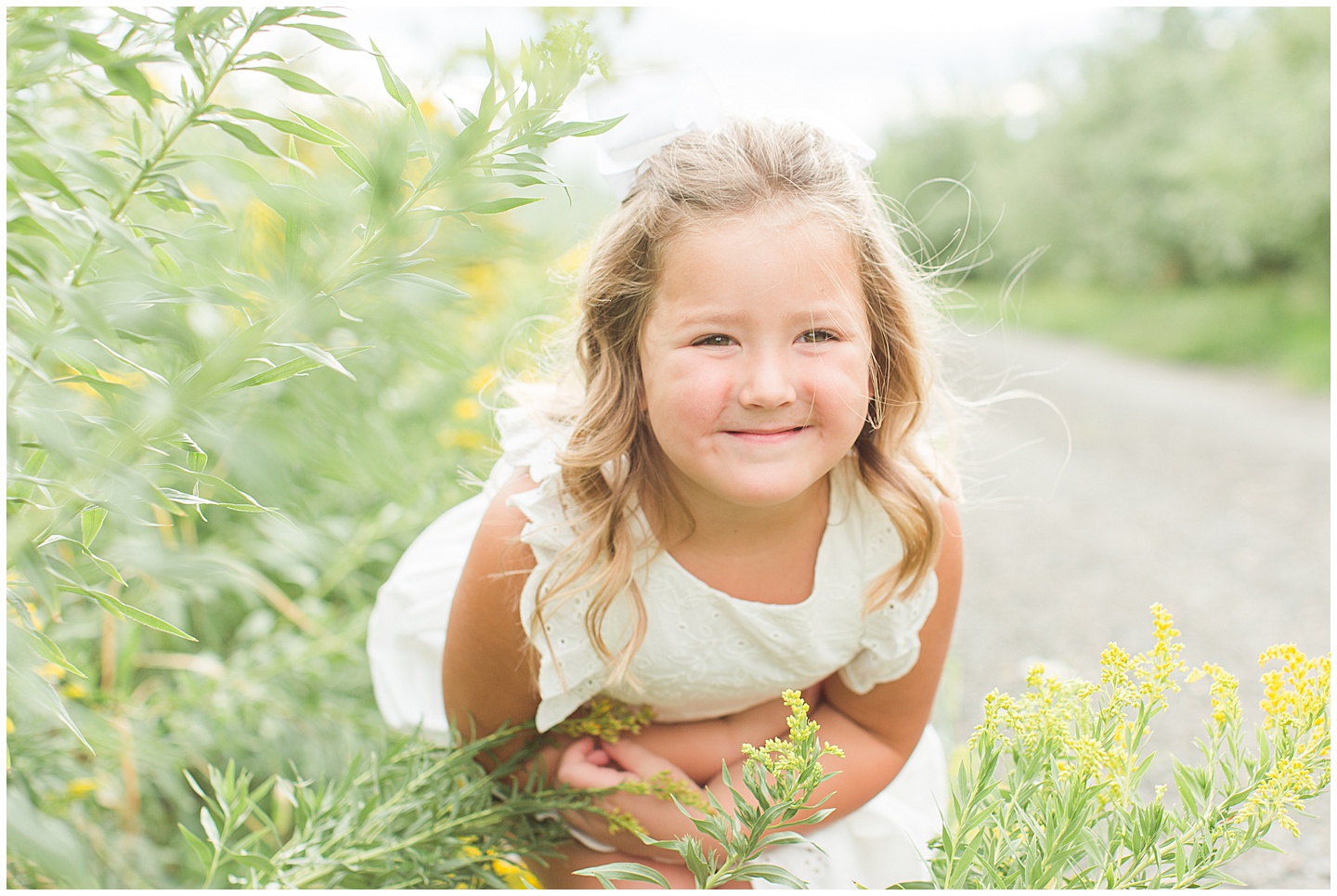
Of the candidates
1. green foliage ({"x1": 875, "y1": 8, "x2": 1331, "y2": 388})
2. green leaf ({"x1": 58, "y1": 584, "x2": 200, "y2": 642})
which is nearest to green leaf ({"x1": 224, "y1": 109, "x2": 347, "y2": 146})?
green leaf ({"x1": 58, "y1": 584, "x2": 200, "y2": 642})

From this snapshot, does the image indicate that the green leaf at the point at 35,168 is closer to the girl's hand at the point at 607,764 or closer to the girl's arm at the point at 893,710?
the girl's hand at the point at 607,764

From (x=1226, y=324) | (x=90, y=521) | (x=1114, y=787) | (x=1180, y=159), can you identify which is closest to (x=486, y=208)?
(x=90, y=521)

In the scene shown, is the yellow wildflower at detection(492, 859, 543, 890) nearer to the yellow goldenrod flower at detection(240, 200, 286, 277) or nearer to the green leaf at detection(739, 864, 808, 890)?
the green leaf at detection(739, 864, 808, 890)

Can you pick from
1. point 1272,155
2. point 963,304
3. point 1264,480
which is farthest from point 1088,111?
point 963,304

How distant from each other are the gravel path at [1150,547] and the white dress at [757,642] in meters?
0.23

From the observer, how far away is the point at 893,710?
1.38m

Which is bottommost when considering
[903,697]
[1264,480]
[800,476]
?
[1264,480]

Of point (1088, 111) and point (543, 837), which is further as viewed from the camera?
point (1088, 111)

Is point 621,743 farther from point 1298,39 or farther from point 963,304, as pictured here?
point 1298,39

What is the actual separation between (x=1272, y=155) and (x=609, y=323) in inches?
349

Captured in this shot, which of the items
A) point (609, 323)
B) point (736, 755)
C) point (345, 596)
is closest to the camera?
point (609, 323)

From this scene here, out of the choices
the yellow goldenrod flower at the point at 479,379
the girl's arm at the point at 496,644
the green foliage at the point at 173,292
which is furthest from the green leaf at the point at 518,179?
the yellow goldenrod flower at the point at 479,379

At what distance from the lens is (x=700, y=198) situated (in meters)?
1.10

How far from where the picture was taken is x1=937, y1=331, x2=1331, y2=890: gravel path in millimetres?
2238
